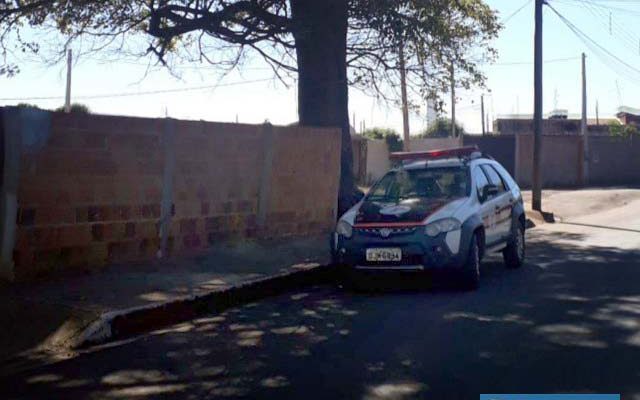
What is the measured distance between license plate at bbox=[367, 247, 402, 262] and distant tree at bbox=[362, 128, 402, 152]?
27655 mm

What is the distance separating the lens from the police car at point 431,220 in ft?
A: 30.6

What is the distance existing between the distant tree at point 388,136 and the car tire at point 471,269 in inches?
1079

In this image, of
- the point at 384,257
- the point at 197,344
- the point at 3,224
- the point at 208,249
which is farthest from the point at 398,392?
the point at 208,249

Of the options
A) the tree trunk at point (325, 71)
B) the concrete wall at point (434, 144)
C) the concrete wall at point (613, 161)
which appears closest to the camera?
the tree trunk at point (325, 71)

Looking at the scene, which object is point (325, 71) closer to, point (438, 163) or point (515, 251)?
point (438, 163)

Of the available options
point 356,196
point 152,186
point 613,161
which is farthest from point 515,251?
point 613,161

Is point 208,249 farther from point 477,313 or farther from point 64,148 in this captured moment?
point 477,313

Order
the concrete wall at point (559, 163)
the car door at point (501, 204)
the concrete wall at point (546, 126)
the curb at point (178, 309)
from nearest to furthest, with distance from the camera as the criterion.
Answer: the curb at point (178, 309), the car door at point (501, 204), the concrete wall at point (559, 163), the concrete wall at point (546, 126)

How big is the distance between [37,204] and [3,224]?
473 millimetres

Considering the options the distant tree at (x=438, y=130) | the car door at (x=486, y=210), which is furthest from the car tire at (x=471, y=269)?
the distant tree at (x=438, y=130)

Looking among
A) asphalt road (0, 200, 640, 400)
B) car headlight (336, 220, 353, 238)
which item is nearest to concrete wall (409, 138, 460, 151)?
car headlight (336, 220, 353, 238)

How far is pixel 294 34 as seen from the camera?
14656mm

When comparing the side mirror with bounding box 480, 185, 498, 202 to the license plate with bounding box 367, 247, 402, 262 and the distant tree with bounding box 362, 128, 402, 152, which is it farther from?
the distant tree with bounding box 362, 128, 402, 152

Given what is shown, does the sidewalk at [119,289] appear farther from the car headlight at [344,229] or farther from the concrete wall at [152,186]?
the car headlight at [344,229]
